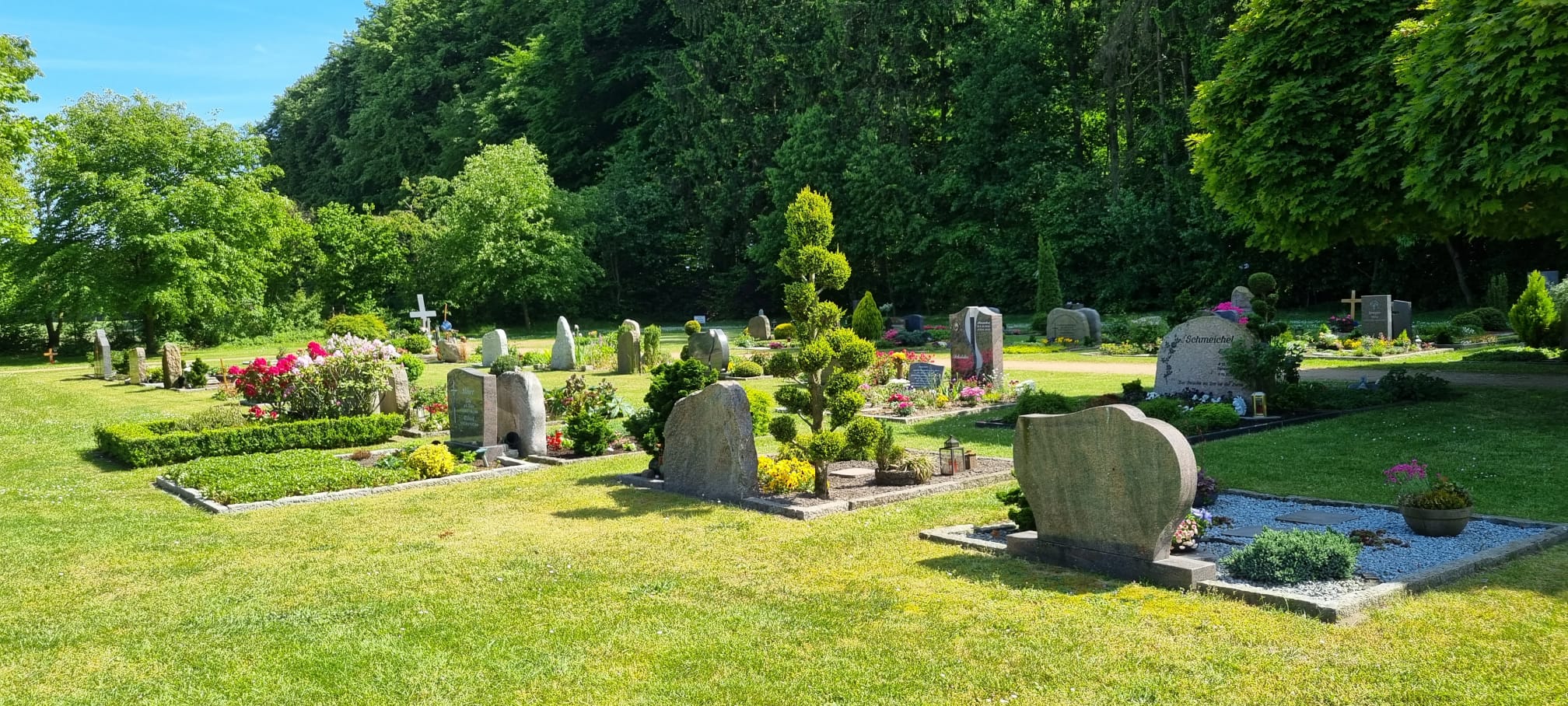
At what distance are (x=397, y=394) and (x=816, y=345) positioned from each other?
10.2m

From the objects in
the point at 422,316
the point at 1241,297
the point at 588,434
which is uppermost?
the point at 422,316

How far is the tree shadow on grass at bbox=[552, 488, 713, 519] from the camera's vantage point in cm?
1070

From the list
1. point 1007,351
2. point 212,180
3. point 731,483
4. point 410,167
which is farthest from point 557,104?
point 731,483

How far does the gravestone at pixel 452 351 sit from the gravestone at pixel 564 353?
19.7ft

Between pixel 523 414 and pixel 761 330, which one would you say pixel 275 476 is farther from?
pixel 761 330

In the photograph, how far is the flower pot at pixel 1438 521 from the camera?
27.7 feet

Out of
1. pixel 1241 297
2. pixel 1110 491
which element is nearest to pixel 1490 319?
pixel 1241 297

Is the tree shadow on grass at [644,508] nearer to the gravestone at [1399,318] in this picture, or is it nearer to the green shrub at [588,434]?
the green shrub at [588,434]

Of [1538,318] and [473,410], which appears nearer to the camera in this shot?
[473,410]

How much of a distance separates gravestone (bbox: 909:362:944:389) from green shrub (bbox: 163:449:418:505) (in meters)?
9.25

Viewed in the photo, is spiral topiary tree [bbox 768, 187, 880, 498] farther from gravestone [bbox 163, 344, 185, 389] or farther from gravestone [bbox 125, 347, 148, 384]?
gravestone [bbox 125, 347, 148, 384]

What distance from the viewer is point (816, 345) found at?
1123 cm

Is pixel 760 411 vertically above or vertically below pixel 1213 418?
above

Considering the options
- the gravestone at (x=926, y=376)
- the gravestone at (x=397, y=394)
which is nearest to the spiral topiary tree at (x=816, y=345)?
the gravestone at (x=926, y=376)
